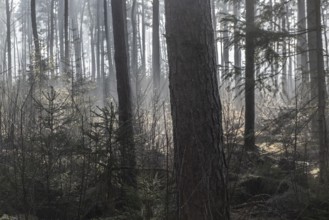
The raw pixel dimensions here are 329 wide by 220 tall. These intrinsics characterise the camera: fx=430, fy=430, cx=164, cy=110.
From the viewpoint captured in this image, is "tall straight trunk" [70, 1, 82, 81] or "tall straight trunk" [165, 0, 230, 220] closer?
"tall straight trunk" [165, 0, 230, 220]

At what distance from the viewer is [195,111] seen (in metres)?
4.29

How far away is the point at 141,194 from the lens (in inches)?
204

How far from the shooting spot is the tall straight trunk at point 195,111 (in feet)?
14.0

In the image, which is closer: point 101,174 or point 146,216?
point 146,216

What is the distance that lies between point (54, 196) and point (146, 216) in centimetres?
189

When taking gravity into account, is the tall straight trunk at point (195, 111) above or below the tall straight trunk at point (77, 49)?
below

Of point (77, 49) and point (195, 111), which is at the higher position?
point (77, 49)

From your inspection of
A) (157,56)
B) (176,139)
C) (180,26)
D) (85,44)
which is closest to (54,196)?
(176,139)

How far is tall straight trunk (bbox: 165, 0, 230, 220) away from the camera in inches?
168

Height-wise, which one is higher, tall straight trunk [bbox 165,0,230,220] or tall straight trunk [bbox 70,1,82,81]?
tall straight trunk [bbox 70,1,82,81]

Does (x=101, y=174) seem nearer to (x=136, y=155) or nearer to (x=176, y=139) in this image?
(x=136, y=155)

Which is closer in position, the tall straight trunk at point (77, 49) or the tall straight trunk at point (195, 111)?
the tall straight trunk at point (195, 111)

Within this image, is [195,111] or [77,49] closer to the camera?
[195,111]

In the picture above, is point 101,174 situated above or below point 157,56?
below
